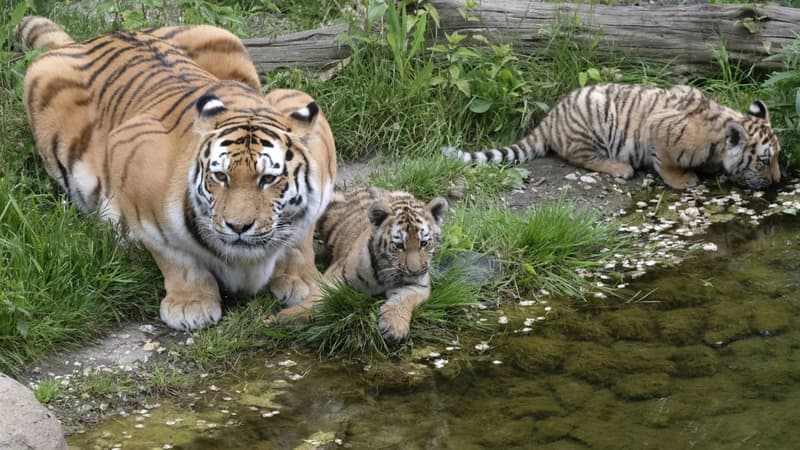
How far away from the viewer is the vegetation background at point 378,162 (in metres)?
5.76

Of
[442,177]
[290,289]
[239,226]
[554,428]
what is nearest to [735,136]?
[442,177]

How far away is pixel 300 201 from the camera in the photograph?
568 cm

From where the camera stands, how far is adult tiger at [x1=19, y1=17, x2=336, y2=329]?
551 centimetres

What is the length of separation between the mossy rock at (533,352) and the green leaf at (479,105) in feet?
8.44

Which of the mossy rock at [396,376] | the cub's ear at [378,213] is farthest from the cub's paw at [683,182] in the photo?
the mossy rock at [396,376]

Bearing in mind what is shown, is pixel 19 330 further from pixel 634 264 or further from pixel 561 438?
Result: pixel 634 264

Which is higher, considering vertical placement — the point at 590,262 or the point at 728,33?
the point at 728,33

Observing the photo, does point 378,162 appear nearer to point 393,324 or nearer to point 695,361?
point 393,324

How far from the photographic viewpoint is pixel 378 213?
5.85 metres

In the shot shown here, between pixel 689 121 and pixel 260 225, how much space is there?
12.3 feet

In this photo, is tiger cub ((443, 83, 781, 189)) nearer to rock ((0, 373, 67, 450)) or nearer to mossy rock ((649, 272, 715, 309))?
mossy rock ((649, 272, 715, 309))

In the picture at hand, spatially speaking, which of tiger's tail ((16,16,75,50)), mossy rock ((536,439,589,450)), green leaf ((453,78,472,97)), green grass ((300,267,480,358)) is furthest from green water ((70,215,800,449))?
tiger's tail ((16,16,75,50))

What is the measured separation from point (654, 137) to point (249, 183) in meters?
3.60

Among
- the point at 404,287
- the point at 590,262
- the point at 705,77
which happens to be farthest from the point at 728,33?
the point at 404,287
